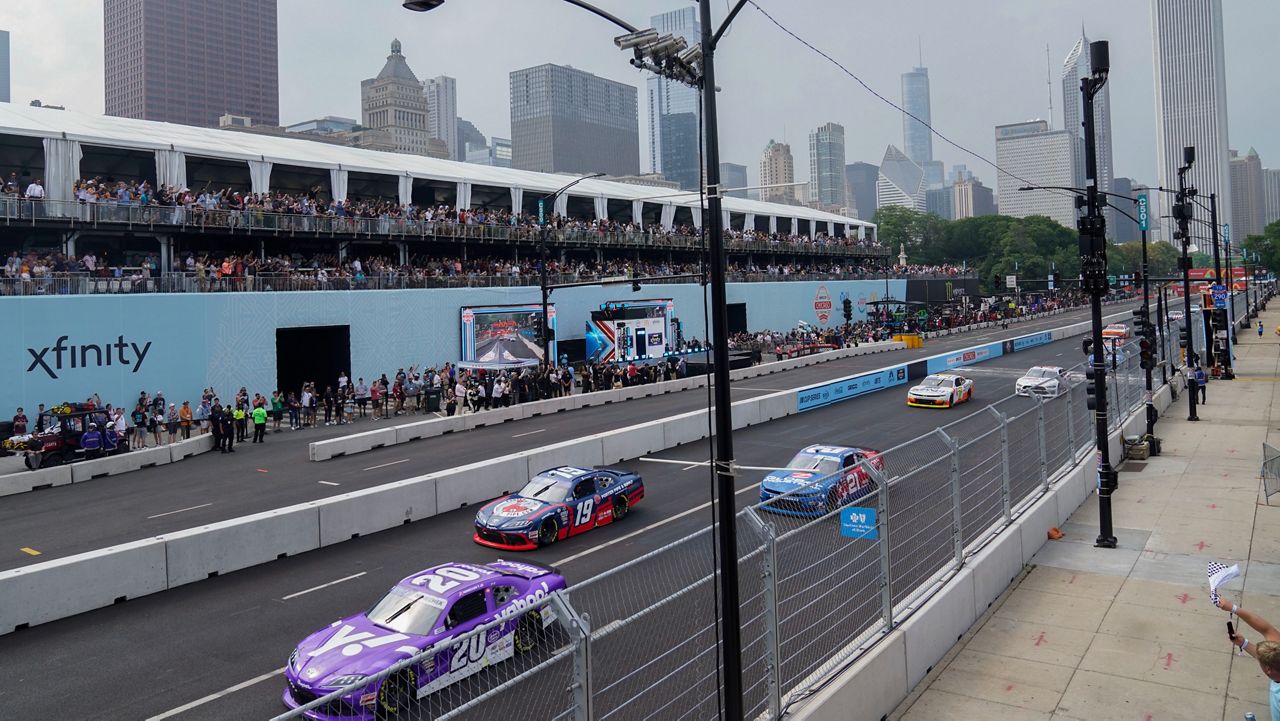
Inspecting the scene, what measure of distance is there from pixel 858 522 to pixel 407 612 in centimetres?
528

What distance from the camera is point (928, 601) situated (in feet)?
31.5

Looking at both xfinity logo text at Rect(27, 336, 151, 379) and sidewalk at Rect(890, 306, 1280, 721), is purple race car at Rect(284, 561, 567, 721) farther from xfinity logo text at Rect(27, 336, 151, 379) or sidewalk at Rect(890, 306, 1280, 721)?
xfinity logo text at Rect(27, 336, 151, 379)

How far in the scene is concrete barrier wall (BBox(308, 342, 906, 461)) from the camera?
26906mm

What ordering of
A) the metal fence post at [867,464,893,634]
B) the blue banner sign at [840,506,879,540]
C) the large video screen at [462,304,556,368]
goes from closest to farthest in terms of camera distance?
the blue banner sign at [840,506,879,540], the metal fence post at [867,464,893,634], the large video screen at [462,304,556,368]

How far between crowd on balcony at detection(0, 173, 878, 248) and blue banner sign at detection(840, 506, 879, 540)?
35.8 metres

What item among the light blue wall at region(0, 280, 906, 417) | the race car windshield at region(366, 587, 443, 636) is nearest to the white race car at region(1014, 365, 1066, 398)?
the light blue wall at region(0, 280, 906, 417)

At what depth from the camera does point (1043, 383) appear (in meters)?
34.0

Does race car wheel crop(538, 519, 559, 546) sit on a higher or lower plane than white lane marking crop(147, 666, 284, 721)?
higher

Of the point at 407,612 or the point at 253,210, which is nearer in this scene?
the point at 407,612

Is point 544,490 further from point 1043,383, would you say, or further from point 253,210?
point 253,210

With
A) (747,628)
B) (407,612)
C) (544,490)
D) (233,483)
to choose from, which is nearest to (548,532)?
(544,490)

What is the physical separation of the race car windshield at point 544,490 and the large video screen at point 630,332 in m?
31.3

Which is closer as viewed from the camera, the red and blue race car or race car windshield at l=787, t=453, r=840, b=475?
the red and blue race car

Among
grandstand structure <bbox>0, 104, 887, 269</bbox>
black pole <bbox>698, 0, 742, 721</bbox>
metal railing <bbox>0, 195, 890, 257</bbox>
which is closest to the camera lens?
black pole <bbox>698, 0, 742, 721</bbox>
